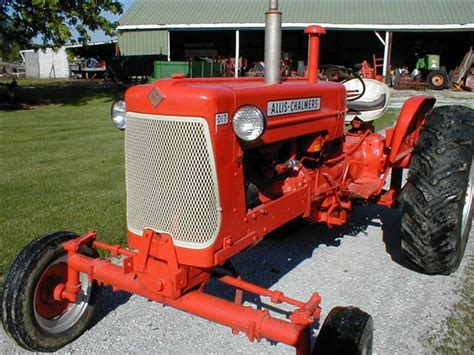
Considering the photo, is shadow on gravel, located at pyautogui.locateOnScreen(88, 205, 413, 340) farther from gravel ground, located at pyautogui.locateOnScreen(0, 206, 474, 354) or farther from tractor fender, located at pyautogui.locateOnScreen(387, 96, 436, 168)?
tractor fender, located at pyautogui.locateOnScreen(387, 96, 436, 168)

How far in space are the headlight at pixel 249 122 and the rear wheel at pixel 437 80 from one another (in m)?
20.5

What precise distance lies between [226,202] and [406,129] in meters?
2.01

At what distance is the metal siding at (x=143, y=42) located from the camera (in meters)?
24.5

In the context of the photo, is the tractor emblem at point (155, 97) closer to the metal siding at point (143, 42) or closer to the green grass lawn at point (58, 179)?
the green grass lawn at point (58, 179)

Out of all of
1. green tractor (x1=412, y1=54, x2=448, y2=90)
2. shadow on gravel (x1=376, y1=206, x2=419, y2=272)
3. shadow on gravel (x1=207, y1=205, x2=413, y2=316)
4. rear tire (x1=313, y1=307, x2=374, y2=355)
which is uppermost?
green tractor (x1=412, y1=54, x2=448, y2=90)

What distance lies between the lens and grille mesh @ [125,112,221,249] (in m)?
2.37

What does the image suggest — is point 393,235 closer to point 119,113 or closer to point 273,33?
point 273,33

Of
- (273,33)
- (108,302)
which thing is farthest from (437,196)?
(108,302)

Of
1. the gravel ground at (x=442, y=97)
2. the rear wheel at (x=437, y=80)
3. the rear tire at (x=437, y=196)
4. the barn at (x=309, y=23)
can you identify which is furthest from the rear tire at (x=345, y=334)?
the barn at (x=309, y=23)

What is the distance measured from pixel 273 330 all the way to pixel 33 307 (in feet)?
4.47

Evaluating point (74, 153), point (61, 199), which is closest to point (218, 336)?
point (61, 199)

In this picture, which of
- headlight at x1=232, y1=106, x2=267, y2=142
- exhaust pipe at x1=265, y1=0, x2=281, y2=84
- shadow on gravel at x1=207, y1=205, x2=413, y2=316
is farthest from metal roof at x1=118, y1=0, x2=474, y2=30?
headlight at x1=232, y1=106, x2=267, y2=142

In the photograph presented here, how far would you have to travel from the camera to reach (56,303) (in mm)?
3014

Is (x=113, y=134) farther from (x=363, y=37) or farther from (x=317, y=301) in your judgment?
(x=363, y=37)
